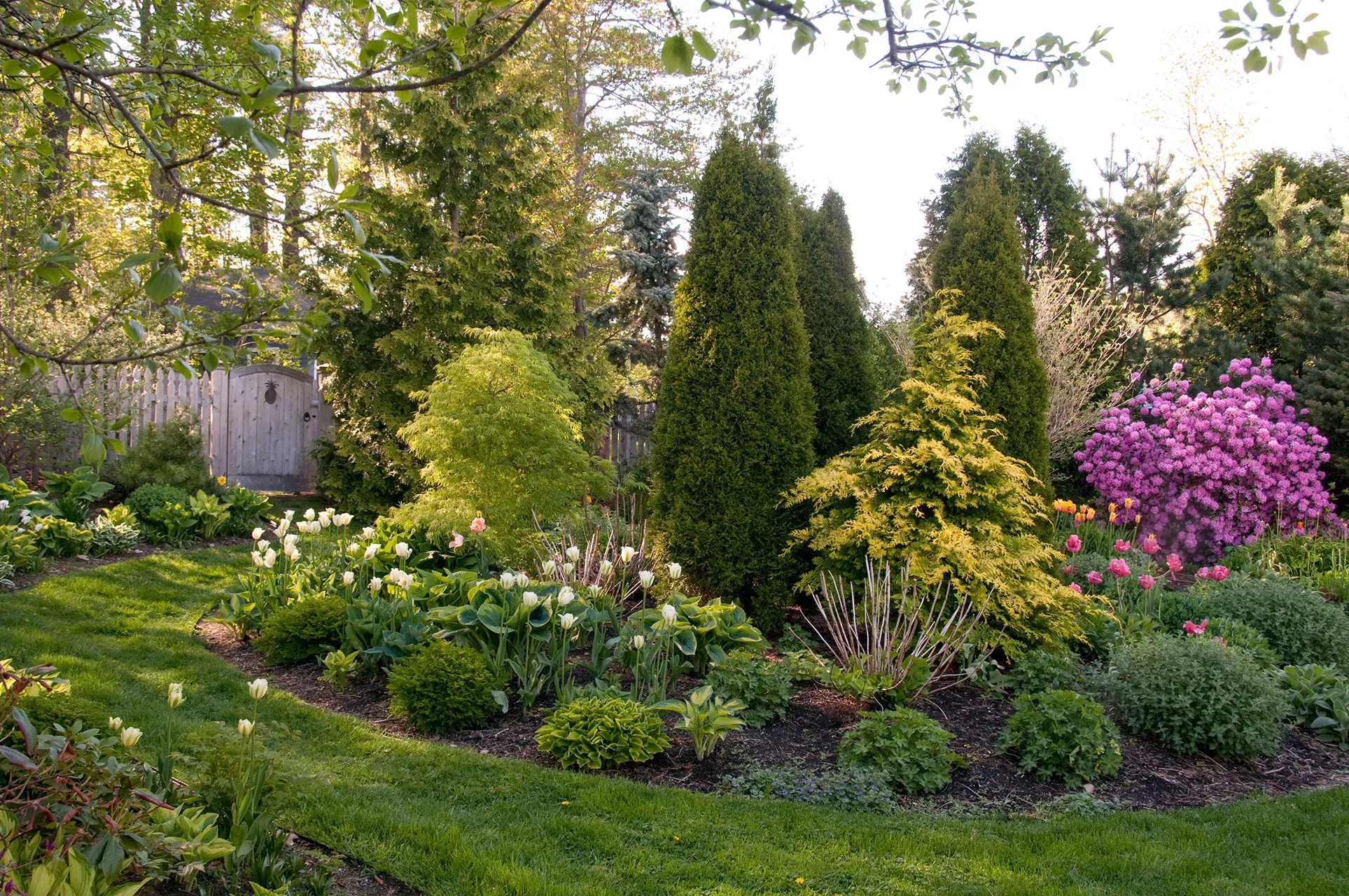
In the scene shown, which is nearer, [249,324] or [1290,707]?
[249,324]

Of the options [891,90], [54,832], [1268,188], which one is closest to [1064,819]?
[891,90]

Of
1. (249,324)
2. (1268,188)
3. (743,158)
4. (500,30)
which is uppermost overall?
(500,30)

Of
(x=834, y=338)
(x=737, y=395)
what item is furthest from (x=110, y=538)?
(x=834, y=338)

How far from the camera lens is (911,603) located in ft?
15.1

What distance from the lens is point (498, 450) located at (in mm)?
6438

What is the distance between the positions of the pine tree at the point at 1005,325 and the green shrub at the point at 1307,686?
1.87 metres

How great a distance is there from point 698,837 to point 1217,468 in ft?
25.5

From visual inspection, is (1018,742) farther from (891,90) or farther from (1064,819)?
(891,90)

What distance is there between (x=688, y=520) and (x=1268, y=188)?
11.1 meters

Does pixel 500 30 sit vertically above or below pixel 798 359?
above

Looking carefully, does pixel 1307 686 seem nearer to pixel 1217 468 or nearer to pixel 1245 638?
pixel 1245 638

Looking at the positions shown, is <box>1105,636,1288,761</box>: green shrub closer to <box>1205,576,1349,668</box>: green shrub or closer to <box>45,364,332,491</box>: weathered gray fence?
<box>1205,576,1349,668</box>: green shrub

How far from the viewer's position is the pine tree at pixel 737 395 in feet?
19.2

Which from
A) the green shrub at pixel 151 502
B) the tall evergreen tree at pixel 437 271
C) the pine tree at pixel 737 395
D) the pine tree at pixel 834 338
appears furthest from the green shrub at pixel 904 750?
the tall evergreen tree at pixel 437 271
